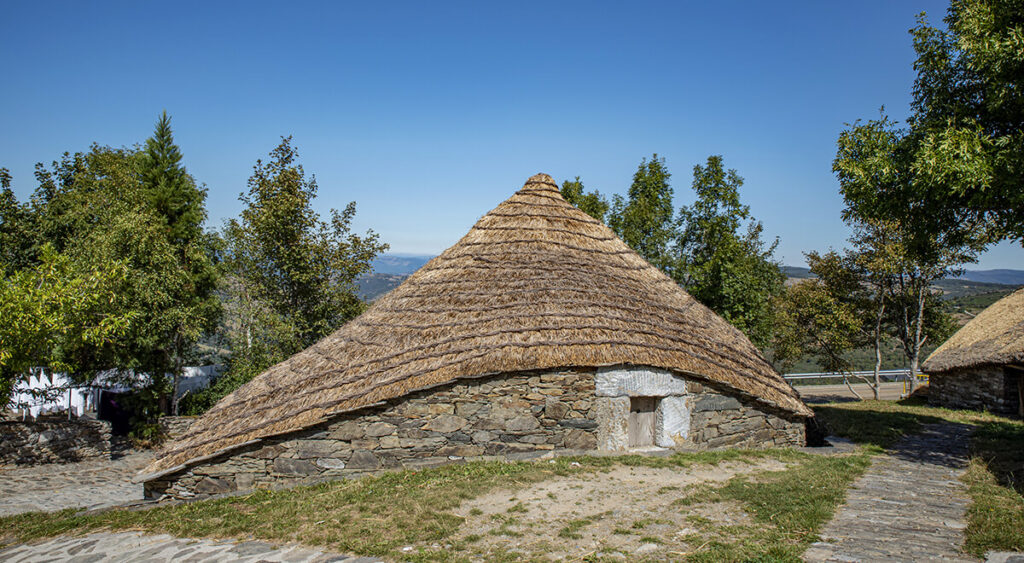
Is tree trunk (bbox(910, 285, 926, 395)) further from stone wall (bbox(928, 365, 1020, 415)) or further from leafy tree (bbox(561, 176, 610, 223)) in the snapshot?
leafy tree (bbox(561, 176, 610, 223))

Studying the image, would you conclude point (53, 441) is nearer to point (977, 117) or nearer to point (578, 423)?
point (578, 423)

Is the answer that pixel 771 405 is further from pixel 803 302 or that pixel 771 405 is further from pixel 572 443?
pixel 803 302

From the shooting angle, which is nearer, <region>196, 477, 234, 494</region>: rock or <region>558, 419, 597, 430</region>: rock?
<region>196, 477, 234, 494</region>: rock

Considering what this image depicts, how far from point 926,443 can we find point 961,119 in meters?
6.66

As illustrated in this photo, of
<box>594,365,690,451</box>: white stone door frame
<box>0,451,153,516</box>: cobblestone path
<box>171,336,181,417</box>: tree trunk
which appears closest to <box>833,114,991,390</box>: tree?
<box>594,365,690,451</box>: white stone door frame

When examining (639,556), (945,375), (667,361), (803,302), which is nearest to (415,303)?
(667,361)

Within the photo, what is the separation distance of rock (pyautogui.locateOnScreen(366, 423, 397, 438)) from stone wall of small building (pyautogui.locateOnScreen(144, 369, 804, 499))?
0.7 inches

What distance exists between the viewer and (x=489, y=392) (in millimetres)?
9602

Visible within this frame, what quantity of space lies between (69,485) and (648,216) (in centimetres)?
2040

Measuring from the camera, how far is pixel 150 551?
6.22 m

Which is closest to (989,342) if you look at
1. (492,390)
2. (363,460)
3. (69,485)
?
(492,390)

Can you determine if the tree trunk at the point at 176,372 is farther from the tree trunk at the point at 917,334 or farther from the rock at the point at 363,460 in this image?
the tree trunk at the point at 917,334

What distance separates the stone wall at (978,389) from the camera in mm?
16062

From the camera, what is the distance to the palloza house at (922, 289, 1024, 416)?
15.9 m
